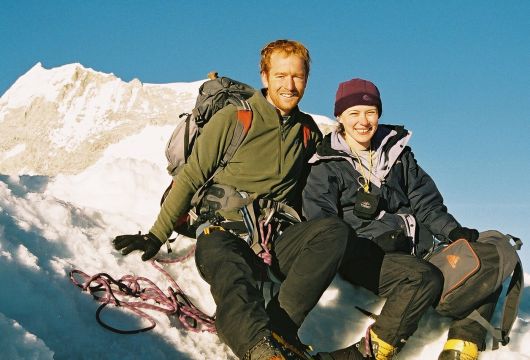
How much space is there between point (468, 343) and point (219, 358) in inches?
66.7

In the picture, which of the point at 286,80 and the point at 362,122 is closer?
the point at 286,80

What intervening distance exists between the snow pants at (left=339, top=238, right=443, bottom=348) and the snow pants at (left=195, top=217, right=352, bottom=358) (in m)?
0.19

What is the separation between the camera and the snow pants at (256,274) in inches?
127

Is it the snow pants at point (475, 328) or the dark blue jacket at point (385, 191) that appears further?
the dark blue jacket at point (385, 191)

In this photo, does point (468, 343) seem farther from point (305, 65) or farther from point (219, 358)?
point (305, 65)

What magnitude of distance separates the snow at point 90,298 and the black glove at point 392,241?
0.65 m

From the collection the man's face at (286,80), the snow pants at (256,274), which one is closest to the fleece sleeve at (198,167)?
the man's face at (286,80)

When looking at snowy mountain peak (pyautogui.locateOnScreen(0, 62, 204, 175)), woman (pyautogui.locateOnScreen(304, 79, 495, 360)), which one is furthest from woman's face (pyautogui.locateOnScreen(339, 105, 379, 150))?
snowy mountain peak (pyautogui.locateOnScreen(0, 62, 204, 175))

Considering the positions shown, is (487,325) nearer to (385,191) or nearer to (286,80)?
(385,191)

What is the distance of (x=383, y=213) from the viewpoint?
4641 mm

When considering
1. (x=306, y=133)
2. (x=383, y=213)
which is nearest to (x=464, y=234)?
(x=383, y=213)

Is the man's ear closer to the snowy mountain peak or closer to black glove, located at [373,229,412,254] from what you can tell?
black glove, located at [373,229,412,254]

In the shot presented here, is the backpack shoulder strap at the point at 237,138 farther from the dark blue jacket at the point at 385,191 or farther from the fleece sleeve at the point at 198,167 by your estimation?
the dark blue jacket at the point at 385,191

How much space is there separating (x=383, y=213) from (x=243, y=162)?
1.18 meters
